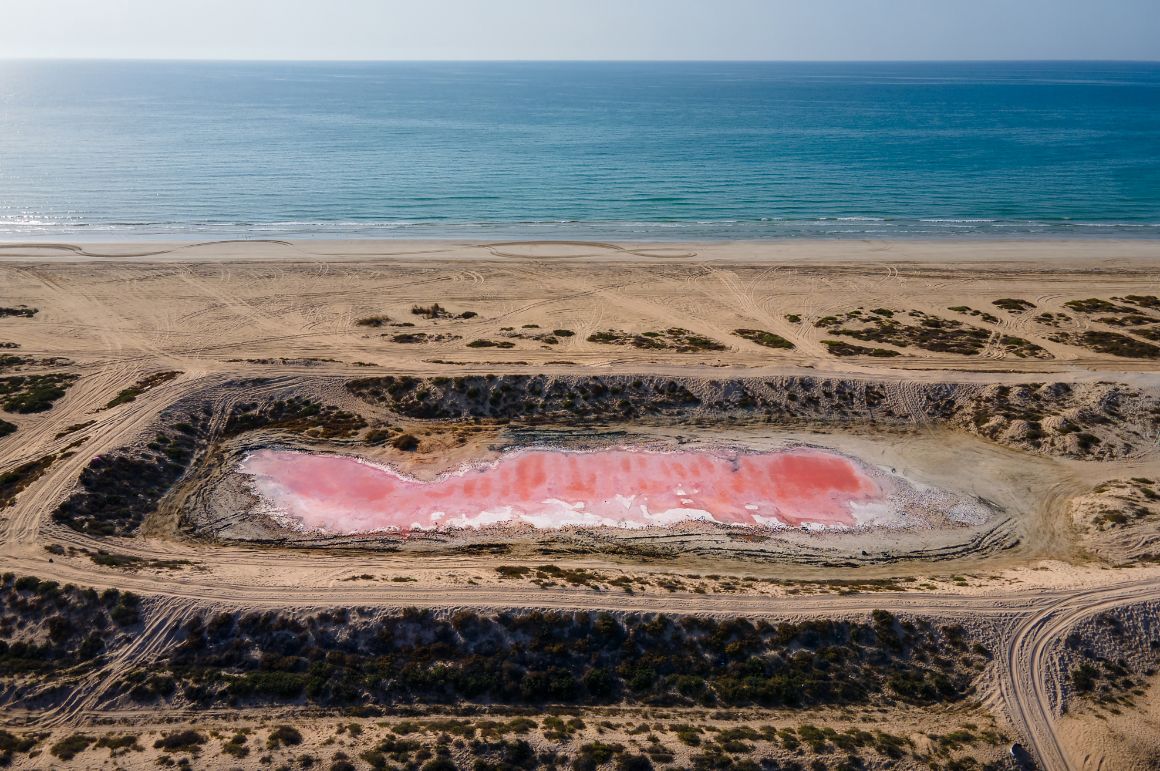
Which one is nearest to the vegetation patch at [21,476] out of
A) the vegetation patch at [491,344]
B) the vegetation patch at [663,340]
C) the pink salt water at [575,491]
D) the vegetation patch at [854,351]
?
the pink salt water at [575,491]

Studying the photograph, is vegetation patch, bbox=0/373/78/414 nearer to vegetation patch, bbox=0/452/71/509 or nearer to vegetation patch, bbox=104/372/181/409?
vegetation patch, bbox=104/372/181/409

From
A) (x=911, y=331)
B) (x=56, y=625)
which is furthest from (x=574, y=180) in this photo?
(x=56, y=625)

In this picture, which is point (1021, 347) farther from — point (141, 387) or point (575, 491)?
point (141, 387)

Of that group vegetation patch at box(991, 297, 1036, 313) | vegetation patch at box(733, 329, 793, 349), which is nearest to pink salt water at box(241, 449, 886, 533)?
vegetation patch at box(733, 329, 793, 349)

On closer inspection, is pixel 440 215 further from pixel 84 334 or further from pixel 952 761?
pixel 952 761

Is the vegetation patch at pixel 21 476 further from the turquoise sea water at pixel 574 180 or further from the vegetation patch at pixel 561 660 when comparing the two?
the turquoise sea water at pixel 574 180
